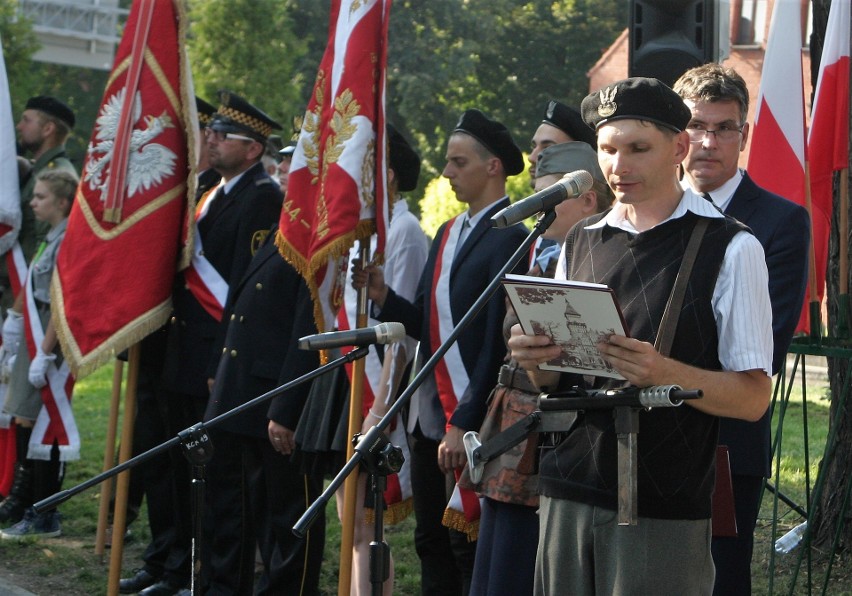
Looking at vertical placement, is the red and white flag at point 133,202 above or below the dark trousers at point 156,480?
above

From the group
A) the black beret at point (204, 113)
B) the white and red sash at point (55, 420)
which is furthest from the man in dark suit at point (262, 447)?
the white and red sash at point (55, 420)

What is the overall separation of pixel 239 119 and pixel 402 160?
909mm

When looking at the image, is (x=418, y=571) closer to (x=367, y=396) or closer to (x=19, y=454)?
(x=367, y=396)

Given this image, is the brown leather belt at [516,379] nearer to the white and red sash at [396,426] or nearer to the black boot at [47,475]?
the white and red sash at [396,426]

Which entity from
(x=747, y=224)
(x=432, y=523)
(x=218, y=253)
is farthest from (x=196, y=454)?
(x=218, y=253)

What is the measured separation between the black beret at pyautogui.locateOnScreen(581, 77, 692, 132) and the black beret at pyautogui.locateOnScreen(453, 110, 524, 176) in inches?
77.1

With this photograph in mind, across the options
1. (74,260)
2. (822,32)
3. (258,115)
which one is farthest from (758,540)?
(74,260)

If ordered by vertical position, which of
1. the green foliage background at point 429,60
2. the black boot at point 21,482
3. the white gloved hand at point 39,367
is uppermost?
the green foliage background at point 429,60

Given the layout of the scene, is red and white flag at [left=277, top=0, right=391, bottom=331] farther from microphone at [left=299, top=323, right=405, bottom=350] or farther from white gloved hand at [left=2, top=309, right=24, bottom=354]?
white gloved hand at [left=2, top=309, right=24, bottom=354]

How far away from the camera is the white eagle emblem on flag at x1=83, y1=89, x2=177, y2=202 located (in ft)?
20.3

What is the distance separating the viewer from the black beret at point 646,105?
3066 mm

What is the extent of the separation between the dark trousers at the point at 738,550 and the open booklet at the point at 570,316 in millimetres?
1084

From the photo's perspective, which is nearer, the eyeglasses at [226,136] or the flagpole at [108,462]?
the eyeglasses at [226,136]

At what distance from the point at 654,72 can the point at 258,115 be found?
78.6 inches
